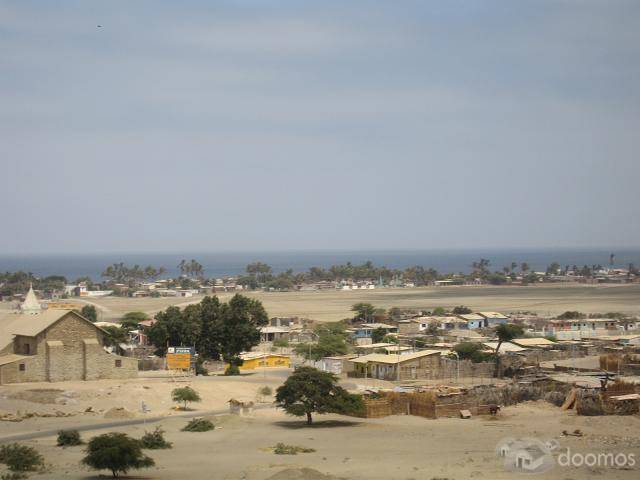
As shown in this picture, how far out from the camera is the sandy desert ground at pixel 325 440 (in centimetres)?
2594

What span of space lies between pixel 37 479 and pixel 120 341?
127 ft

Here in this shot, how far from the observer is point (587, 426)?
111 ft

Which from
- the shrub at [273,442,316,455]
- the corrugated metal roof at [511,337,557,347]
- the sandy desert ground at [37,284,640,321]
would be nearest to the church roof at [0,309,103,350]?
the shrub at [273,442,316,455]

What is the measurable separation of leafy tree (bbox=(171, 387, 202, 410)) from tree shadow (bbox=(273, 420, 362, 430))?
5.47m

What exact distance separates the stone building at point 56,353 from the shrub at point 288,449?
1864 centimetres

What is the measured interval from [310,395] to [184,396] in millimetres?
7502

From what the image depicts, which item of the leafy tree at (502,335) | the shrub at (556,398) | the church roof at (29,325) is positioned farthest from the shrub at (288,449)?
the leafy tree at (502,335)

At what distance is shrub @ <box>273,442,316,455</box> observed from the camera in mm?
29125

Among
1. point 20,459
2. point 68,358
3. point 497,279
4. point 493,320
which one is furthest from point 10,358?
point 497,279

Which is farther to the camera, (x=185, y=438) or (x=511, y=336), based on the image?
(x=511, y=336)

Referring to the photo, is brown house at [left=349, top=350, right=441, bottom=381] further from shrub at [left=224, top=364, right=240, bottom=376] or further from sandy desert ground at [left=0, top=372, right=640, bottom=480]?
sandy desert ground at [left=0, top=372, right=640, bottom=480]

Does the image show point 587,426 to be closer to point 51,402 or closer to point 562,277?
point 51,402

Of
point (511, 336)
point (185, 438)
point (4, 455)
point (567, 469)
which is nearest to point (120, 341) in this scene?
point (511, 336)

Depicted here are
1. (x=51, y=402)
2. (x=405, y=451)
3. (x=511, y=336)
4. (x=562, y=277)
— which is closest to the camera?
(x=405, y=451)
